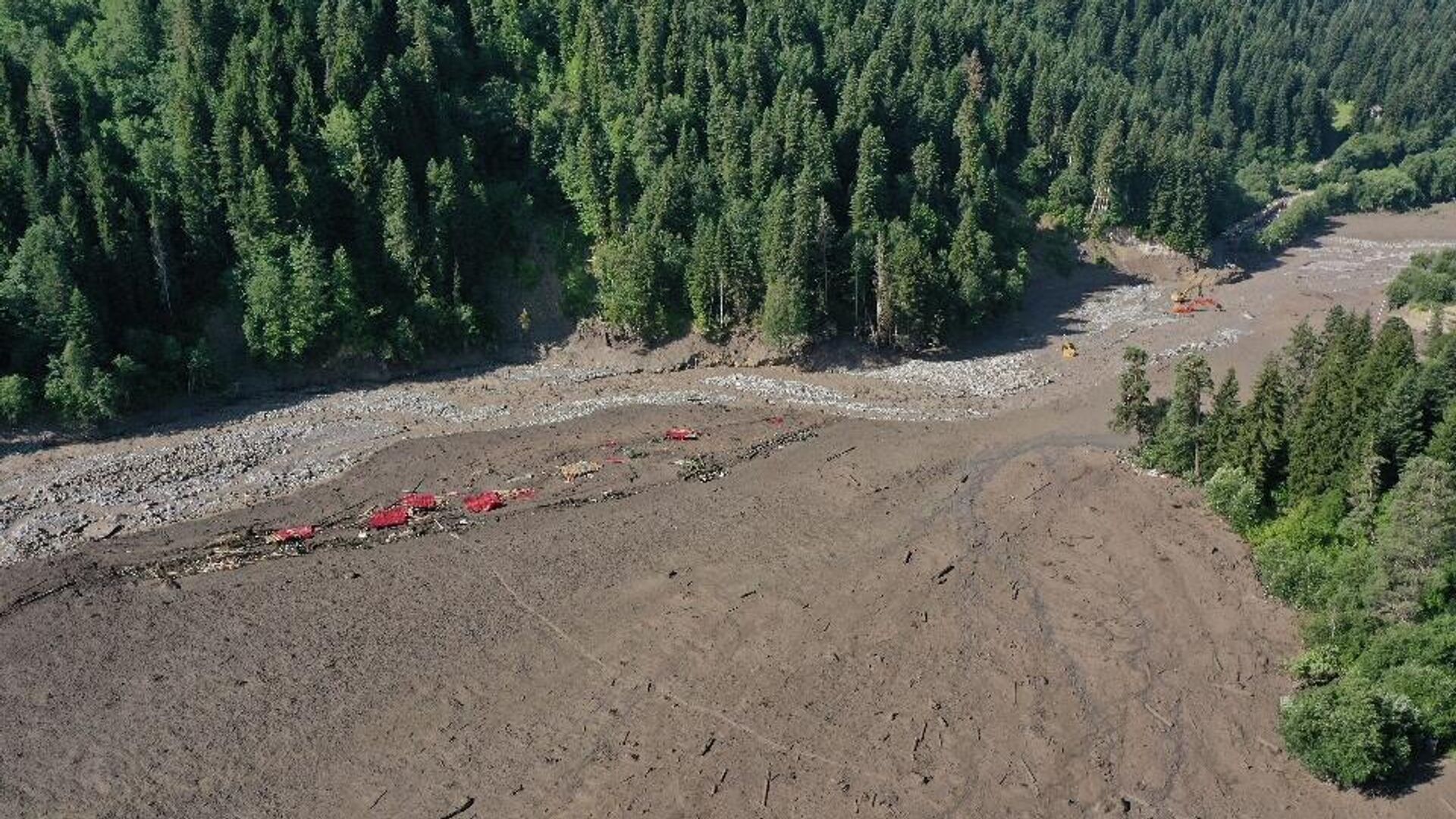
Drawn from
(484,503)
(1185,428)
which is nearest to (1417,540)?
(1185,428)

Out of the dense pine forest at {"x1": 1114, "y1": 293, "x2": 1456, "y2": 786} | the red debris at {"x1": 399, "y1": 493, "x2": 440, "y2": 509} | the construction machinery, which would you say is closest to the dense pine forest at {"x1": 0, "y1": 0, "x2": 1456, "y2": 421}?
the construction machinery

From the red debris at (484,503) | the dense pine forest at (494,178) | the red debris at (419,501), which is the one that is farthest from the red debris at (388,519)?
the dense pine forest at (494,178)

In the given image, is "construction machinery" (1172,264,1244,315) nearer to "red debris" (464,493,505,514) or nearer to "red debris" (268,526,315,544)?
"red debris" (464,493,505,514)

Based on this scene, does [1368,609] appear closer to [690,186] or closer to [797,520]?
[797,520]

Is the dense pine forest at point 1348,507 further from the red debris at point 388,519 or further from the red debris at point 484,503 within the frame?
the red debris at point 388,519

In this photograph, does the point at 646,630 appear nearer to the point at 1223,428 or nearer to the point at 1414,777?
the point at 1414,777
